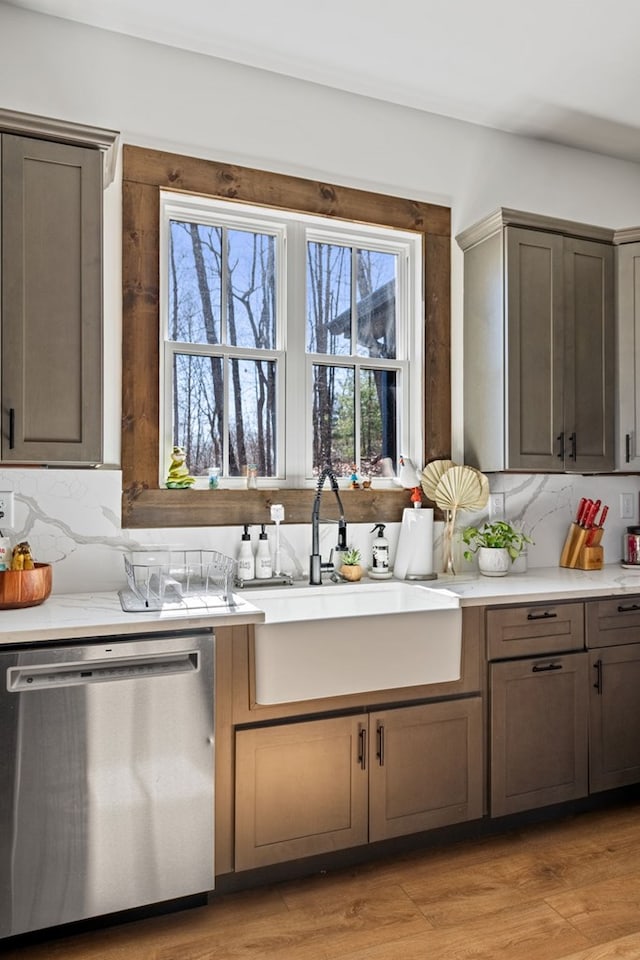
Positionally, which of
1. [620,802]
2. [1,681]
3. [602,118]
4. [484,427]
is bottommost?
[620,802]

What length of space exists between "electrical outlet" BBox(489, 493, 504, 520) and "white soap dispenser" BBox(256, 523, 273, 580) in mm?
1132

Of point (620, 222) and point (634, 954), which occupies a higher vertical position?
point (620, 222)

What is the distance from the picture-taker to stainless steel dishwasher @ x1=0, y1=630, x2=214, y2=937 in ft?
5.76

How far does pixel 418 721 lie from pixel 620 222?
9.23ft

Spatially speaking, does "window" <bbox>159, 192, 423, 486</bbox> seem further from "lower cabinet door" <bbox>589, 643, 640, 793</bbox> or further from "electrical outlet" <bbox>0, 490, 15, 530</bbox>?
"lower cabinet door" <bbox>589, 643, 640, 793</bbox>

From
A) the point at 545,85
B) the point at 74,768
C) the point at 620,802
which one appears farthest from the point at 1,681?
the point at 545,85

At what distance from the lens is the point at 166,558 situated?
2477 millimetres

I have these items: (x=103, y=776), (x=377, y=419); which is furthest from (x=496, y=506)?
(x=103, y=776)

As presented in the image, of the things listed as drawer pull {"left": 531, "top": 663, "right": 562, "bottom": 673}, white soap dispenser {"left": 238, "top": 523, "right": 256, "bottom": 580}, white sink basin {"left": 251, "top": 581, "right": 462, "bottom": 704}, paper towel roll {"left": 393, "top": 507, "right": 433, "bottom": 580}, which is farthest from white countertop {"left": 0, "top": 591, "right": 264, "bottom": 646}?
drawer pull {"left": 531, "top": 663, "right": 562, "bottom": 673}

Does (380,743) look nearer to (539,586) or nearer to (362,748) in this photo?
(362,748)

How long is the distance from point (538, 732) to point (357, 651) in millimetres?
850

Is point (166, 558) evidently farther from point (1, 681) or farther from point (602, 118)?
point (602, 118)

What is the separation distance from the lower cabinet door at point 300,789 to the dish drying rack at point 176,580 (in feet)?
1.41

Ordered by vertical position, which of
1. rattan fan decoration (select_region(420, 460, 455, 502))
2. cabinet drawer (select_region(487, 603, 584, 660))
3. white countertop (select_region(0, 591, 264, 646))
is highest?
rattan fan decoration (select_region(420, 460, 455, 502))
